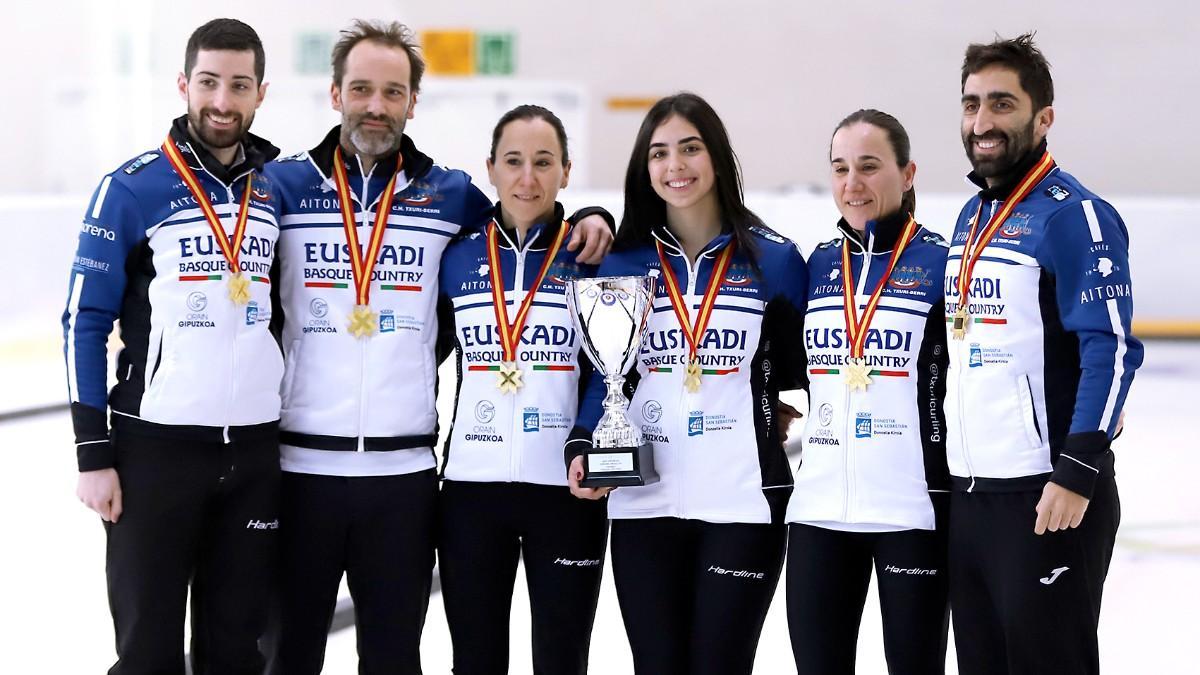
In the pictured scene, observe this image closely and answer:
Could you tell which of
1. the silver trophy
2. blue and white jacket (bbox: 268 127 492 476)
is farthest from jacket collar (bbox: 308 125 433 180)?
the silver trophy

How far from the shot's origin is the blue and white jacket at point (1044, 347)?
2693 mm

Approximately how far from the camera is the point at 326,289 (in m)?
3.18

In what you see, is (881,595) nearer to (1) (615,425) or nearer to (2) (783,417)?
(2) (783,417)

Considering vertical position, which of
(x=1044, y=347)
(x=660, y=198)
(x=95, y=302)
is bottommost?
(x=1044, y=347)

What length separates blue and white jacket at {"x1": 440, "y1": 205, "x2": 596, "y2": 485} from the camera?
312 cm

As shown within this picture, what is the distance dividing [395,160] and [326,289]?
15.1 inches

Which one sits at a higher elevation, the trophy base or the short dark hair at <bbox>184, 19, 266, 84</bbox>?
the short dark hair at <bbox>184, 19, 266, 84</bbox>

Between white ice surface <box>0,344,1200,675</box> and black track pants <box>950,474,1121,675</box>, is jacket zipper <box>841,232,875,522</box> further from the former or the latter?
white ice surface <box>0,344,1200,675</box>

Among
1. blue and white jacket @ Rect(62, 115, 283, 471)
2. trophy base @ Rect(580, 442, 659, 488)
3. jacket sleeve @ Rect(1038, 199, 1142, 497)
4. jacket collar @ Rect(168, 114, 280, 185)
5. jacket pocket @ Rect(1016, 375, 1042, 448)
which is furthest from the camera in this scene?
jacket collar @ Rect(168, 114, 280, 185)

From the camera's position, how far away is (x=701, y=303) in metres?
3.06

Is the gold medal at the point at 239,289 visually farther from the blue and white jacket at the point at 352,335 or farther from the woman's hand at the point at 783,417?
the woman's hand at the point at 783,417

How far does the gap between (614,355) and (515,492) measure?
0.42 metres

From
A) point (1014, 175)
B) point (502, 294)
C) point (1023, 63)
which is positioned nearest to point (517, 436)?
point (502, 294)

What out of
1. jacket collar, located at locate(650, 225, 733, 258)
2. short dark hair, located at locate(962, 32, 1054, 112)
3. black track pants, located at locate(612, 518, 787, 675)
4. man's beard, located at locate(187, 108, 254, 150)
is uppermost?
short dark hair, located at locate(962, 32, 1054, 112)
